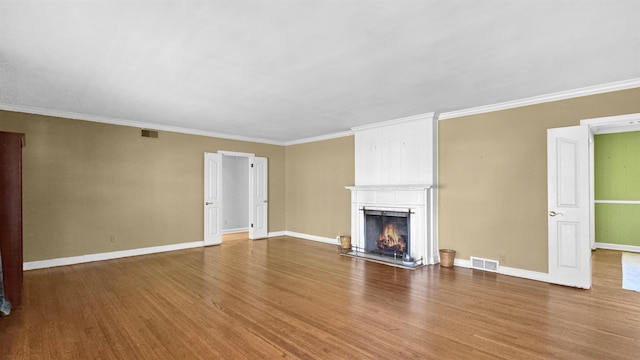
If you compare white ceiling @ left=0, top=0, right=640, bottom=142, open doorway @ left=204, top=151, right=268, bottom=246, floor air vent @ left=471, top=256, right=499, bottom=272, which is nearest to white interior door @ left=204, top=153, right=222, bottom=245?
open doorway @ left=204, top=151, right=268, bottom=246

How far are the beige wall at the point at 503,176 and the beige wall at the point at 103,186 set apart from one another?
17.4ft

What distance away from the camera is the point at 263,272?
4.84 m

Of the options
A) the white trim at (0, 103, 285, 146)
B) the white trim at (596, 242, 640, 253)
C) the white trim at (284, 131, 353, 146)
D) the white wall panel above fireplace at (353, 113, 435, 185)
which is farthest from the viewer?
the white trim at (284, 131, 353, 146)

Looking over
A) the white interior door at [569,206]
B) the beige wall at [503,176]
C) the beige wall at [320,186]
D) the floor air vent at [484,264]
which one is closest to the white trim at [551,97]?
the beige wall at [503,176]

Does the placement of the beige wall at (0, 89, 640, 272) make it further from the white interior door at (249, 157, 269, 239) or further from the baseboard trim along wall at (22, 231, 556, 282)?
the white interior door at (249, 157, 269, 239)

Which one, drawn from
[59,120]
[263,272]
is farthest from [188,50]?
[59,120]

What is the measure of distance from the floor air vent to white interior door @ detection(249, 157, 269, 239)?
5.09 m

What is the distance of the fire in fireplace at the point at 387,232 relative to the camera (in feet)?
18.5

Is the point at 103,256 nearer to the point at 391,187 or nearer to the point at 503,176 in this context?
the point at 391,187

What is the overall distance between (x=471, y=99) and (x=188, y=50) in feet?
12.6

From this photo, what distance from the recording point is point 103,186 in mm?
5754

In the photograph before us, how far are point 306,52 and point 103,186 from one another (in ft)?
16.6

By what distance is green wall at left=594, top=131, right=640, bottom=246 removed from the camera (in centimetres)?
646

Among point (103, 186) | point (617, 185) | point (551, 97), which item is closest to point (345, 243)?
point (551, 97)
